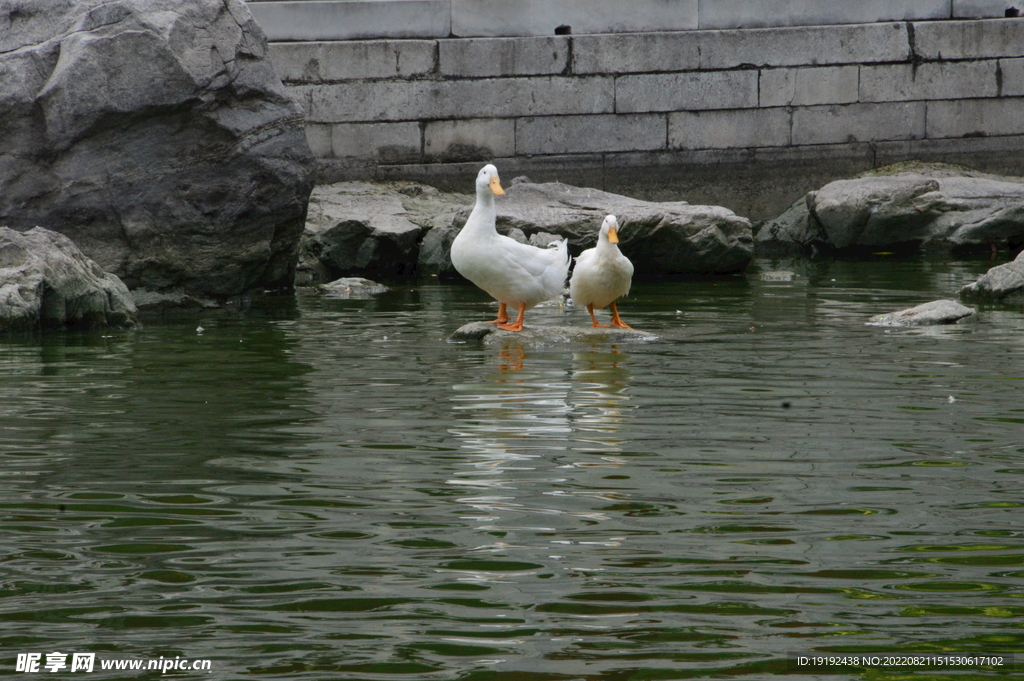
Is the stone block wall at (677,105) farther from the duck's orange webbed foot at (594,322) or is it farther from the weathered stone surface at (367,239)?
the duck's orange webbed foot at (594,322)

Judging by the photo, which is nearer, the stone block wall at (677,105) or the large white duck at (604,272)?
the large white duck at (604,272)

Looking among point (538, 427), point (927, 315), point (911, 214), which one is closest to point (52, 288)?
point (538, 427)

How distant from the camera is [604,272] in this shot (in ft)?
26.5

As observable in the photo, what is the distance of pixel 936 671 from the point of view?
294cm

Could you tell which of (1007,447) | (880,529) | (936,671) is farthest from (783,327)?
(936,671)

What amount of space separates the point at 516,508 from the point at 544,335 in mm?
3875

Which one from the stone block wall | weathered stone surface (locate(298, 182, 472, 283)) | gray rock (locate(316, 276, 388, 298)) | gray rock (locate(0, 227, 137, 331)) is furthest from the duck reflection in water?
the stone block wall

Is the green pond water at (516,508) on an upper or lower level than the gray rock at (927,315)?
lower

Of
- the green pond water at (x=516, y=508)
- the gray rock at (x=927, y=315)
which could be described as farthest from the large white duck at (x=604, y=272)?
Answer: the gray rock at (x=927, y=315)

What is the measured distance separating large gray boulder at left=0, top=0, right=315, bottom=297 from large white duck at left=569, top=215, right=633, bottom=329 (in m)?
3.14

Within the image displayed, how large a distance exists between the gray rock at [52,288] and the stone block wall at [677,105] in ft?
16.0

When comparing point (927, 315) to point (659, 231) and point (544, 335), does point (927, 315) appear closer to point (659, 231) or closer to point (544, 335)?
point (544, 335)

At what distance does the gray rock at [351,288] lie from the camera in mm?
10828

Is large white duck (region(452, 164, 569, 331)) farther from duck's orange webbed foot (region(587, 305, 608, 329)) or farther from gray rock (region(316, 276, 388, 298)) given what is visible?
gray rock (region(316, 276, 388, 298))
